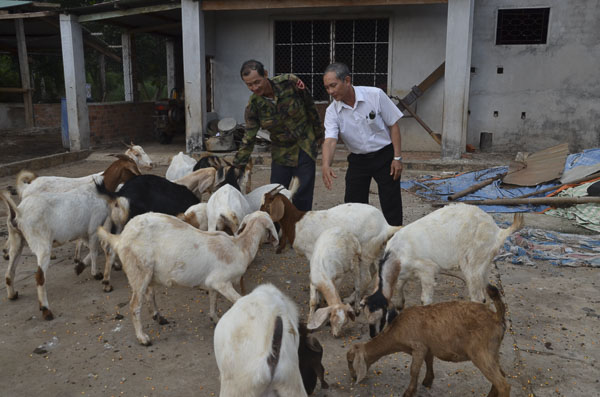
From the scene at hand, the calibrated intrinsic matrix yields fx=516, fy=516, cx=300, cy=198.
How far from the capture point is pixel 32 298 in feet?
14.9

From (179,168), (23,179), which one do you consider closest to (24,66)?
(179,168)

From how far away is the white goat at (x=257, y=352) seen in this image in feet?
7.69

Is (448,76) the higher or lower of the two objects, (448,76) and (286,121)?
the higher

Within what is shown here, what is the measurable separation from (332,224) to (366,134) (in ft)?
3.37

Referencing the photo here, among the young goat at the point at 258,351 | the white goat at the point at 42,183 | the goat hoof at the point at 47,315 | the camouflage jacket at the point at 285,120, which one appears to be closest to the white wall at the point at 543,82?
the camouflage jacket at the point at 285,120

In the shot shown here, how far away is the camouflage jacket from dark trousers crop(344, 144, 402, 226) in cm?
64

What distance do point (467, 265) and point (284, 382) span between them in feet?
6.49

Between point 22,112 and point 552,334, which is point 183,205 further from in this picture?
point 22,112

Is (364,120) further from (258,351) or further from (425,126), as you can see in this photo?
(425,126)

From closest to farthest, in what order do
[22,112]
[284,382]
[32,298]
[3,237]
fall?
[284,382], [32,298], [3,237], [22,112]

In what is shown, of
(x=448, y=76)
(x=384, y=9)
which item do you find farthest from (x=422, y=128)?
(x=384, y=9)

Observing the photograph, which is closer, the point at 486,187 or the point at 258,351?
the point at 258,351

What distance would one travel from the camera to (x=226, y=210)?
4773 millimetres

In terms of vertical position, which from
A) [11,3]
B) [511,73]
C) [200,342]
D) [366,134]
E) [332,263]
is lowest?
[200,342]
